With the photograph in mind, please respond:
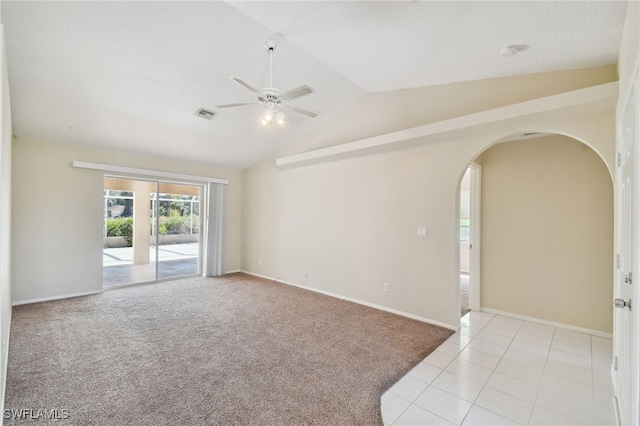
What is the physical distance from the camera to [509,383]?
94.3 inches

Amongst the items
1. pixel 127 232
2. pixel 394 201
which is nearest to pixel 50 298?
pixel 127 232

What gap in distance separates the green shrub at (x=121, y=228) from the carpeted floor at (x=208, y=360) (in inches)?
64.8

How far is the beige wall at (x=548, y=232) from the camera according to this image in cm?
333

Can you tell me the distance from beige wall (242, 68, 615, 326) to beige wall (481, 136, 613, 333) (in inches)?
39.8

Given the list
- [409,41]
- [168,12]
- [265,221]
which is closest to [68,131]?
[168,12]

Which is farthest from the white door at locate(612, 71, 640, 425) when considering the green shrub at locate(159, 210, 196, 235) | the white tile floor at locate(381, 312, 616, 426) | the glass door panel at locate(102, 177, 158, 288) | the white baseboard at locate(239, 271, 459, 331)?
the green shrub at locate(159, 210, 196, 235)

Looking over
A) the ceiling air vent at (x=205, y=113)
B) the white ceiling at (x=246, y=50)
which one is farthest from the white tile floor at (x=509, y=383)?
the ceiling air vent at (x=205, y=113)

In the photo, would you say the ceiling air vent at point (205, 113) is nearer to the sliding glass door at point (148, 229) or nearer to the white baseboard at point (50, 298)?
the sliding glass door at point (148, 229)

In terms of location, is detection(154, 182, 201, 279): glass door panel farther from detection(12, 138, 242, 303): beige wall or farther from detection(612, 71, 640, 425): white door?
detection(612, 71, 640, 425): white door

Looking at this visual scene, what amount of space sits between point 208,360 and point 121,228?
185 inches

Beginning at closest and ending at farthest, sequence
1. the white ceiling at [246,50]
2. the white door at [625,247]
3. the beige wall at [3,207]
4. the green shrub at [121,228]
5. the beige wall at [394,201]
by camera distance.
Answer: the white door at [625,247] < the beige wall at [3,207] < the white ceiling at [246,50] < the beige wall at [394,201] < the green shrub at [121,228]

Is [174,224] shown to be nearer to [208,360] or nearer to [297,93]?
[208,360]

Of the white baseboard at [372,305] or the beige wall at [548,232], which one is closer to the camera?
the beige wall at [548,232]

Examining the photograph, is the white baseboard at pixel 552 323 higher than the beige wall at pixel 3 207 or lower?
lower
